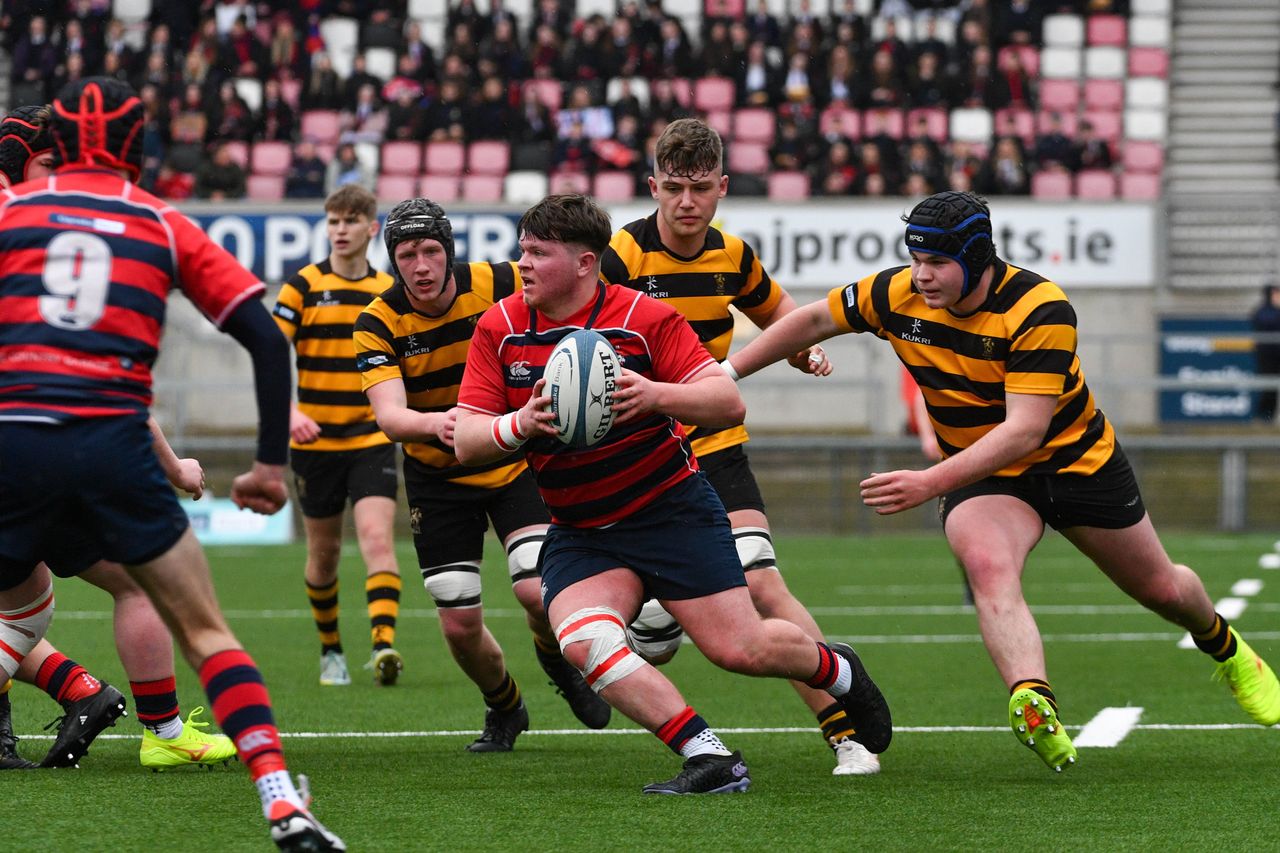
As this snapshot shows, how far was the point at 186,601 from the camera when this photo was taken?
175 inches

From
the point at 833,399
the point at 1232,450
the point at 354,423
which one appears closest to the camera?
the point at 354,423

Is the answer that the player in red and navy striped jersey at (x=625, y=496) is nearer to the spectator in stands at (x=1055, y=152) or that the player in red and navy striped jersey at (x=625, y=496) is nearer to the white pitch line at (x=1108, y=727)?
the white pitch line at (x=1108, y=727)

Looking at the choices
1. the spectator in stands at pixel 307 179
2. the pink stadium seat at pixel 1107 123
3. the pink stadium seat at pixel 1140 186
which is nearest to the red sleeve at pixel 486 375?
the spectator in stands at pixel 307 179

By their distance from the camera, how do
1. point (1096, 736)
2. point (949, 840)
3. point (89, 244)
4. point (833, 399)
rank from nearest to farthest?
1. point (89, 244)
2. point (949, 840)
3. point (1096, 736)
4. point (833, 399)

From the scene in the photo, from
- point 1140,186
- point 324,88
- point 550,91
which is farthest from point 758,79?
point 324,88

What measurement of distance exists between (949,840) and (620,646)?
43.6 inches

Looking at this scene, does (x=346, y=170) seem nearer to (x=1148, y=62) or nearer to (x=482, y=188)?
(x=482, y=188)

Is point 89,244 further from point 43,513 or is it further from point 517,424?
point 517,424

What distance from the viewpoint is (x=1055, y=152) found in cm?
2097

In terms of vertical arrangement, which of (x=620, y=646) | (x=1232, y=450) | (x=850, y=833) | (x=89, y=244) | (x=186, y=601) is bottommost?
(x=1232, y=450)

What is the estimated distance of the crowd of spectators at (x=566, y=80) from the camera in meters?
20.7

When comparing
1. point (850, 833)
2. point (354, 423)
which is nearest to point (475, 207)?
point (354, 423)

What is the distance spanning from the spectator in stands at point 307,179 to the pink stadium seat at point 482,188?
161 cm

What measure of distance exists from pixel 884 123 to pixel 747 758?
15603 mm
